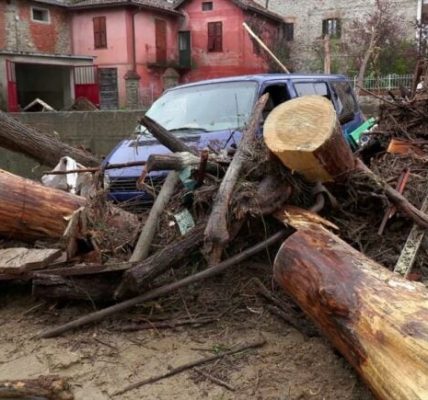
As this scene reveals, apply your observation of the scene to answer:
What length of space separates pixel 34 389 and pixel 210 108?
4.27m

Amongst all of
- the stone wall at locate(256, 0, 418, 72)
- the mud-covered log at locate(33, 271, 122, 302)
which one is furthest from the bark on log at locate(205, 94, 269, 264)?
the stone wall at locate(256, 0, 418, 72)

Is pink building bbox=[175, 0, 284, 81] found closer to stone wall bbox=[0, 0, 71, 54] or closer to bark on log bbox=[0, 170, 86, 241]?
stone wall bbox=[0, 0, 71, 54]

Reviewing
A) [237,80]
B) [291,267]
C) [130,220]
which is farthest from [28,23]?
[291,267]

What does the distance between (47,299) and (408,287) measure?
275 cm

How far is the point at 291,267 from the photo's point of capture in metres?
3.60

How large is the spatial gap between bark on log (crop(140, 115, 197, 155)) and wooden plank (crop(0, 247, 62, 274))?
4.02ft

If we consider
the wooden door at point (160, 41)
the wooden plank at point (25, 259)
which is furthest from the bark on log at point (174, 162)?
the wooden door at point (160, 41)

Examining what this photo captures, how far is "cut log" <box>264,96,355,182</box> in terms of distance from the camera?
4.02 metres

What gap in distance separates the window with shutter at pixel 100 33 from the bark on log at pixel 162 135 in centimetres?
2795

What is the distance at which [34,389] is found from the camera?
3.19 meters

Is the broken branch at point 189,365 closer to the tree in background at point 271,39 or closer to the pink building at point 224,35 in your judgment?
the pink building at point 224,35

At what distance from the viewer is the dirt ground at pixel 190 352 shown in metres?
3.39

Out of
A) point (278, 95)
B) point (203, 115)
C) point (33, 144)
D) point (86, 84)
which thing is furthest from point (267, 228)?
point (86, 84)

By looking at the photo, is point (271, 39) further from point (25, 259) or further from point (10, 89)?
point (25, 259)
